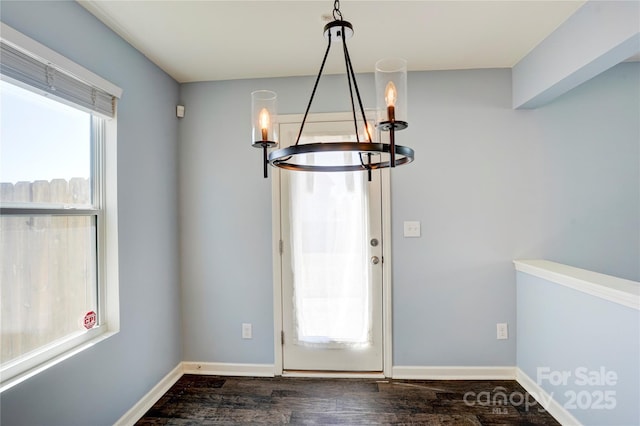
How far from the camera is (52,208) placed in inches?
63.0

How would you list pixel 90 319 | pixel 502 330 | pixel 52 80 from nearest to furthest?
pixel 52 80 → pixel 90 319 → pixel 502 330

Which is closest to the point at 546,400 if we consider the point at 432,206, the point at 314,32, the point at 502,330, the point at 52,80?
the point at 502,330

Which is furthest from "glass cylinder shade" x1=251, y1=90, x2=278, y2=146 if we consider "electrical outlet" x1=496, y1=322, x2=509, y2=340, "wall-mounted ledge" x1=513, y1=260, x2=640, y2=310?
"electrical outlet" x1=496, y1=322, x2=509, y2=340

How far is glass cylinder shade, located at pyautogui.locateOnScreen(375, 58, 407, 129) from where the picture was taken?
1049 mm

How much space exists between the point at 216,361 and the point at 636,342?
2728mm

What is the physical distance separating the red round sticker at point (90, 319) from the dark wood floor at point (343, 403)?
0.76 metres

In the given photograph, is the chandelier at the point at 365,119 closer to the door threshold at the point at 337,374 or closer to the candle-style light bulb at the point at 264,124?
the candle-style light bulb at the point at 264,124

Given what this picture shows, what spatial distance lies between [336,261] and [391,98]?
169 cm

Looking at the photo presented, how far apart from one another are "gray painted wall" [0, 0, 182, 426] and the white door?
970mm

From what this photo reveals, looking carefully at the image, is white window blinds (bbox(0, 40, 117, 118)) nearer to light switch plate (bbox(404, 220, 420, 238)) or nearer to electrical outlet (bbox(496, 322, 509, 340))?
light switch plate (bbox(404, 220, 420, 238))

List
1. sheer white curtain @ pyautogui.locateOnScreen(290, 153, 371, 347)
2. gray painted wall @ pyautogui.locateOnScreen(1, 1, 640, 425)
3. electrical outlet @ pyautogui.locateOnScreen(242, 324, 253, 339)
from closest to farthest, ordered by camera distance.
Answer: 1. gray painted wall @ pyautogui.locateOnScreen(1, 1, 640, 425)
2. sheer white curtain @ pyautogui.locateOnScreen(290, 153, 371, 347)
3. electrical outlet @ pyautogui.locateOnScreen(242, 324, 253, 339)

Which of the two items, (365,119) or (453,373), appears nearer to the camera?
(365,119)

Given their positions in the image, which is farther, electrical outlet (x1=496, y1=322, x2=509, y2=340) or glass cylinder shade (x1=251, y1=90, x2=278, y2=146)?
electrical outlet (x1=496, y1=322, x2=509, y2=340)

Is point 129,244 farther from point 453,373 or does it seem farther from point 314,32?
point 453,373
